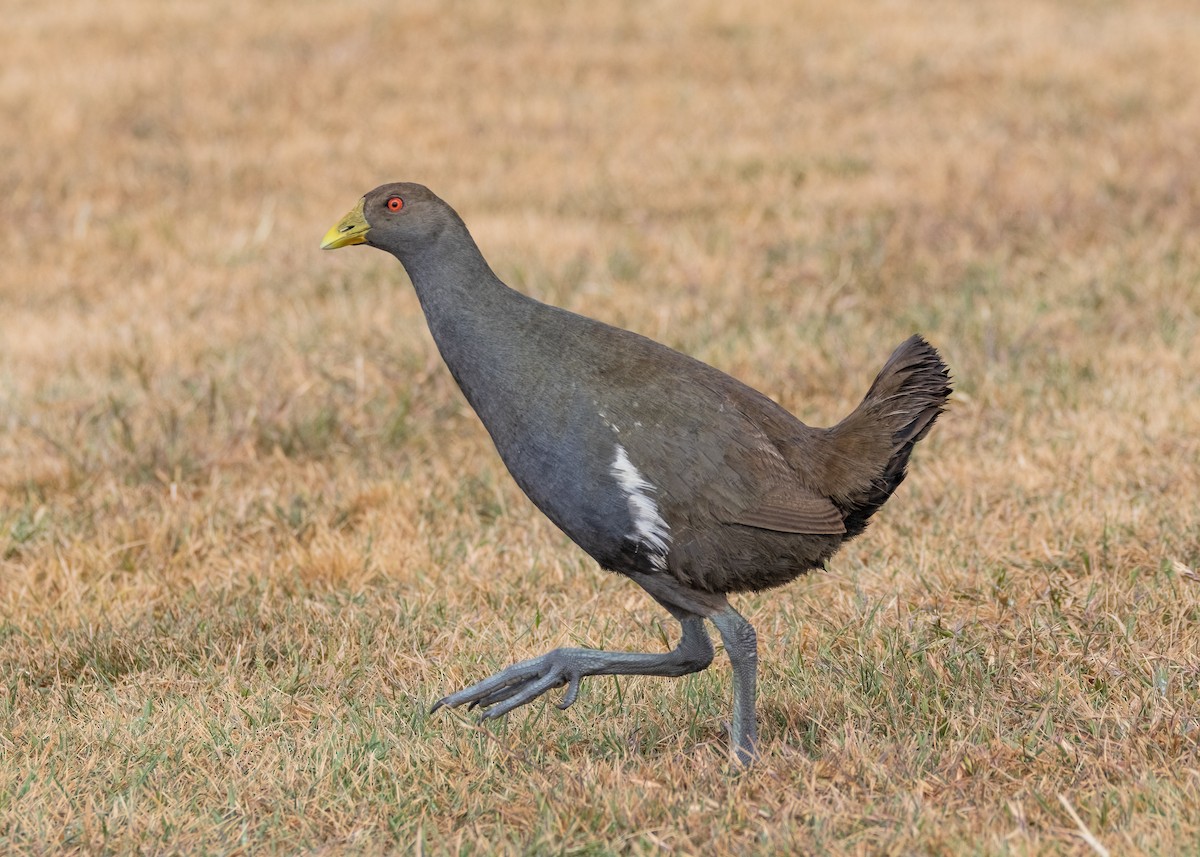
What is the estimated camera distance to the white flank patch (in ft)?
13.1

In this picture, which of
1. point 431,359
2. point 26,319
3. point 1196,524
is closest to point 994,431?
point 1196,524

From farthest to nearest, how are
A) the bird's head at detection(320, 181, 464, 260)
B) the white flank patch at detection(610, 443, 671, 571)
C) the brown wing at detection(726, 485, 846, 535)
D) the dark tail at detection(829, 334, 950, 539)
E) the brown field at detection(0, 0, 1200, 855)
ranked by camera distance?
the bird's head at detection(320, 181, 464, 260)
the dark tail at detection(829, 334, 950, 539)
the brown wing at detection(726, 485, 846, 535)
the white flank patch at detection(610, 443, 671, 571)
the brown field at detection(0, 0, 1200, 855)

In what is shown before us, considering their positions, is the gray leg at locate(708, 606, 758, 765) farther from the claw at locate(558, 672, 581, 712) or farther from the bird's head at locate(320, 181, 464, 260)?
the bird's head at locate(320, 181, 464, 260)

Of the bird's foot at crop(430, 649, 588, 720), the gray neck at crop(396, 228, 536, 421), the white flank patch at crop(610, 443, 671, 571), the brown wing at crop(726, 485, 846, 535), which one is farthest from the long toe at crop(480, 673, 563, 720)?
the gray neck at crop(396, 228, 536, 421)

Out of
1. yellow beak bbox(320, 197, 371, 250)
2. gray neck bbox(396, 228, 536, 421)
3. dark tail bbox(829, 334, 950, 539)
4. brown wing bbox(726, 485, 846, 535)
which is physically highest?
yellow beak bbox(320, 197, 371, 250)

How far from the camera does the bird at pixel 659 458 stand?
Result: 159 inches

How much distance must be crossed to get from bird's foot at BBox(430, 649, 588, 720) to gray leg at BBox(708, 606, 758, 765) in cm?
41

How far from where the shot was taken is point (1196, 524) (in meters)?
5.45

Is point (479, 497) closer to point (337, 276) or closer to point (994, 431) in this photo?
point (994, 431)

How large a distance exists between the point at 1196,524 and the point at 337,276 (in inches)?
230

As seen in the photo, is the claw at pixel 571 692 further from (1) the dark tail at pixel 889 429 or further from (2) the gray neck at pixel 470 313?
(1) the dark tail at pixel 889 429

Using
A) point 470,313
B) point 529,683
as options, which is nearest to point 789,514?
point 529,683

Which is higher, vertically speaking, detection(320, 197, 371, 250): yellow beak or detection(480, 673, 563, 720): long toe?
detection(320, 197, 371, 250): yellow beak

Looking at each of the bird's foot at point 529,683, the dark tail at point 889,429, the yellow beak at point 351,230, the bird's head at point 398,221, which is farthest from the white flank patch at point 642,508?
the yellow beak at point 351,230
